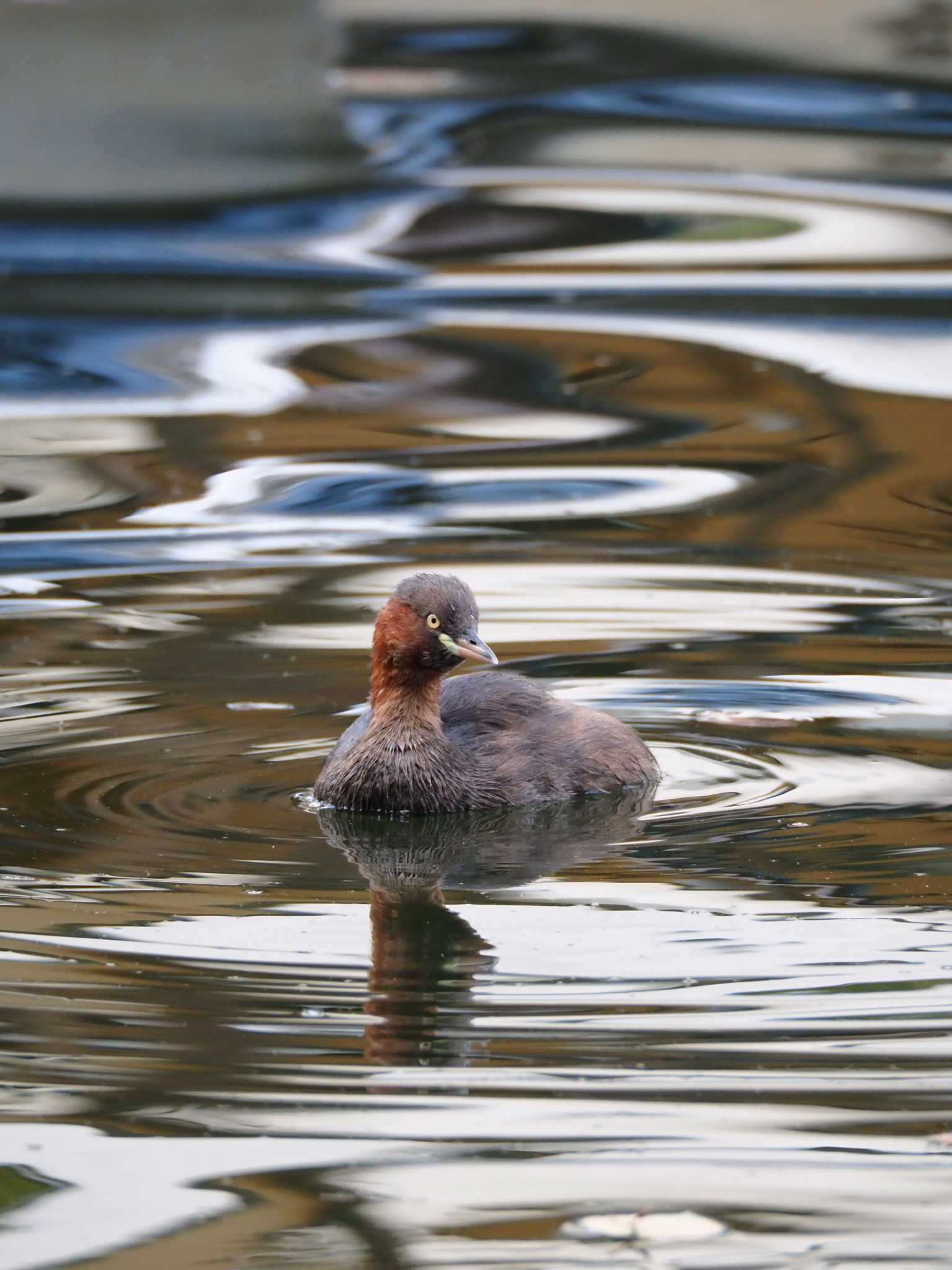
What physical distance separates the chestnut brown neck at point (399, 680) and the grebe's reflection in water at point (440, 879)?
0.30 metres

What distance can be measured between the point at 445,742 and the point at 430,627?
44cm

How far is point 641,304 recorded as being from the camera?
44.6ft

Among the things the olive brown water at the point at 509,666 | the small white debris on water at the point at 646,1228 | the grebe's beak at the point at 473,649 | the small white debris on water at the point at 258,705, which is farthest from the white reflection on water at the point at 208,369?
the small white debris on water at the point at 646,1228

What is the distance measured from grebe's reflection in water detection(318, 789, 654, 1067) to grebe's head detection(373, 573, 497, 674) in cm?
48

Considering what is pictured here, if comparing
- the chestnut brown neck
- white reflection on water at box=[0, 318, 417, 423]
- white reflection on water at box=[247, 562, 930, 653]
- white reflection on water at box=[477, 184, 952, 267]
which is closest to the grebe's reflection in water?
the chestnut brown neck

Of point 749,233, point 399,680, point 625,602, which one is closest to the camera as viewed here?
point 399,680

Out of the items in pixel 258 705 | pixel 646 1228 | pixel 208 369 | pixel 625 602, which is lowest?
pixel 646 1228

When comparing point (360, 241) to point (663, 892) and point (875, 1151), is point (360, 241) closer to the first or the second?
point (663, 892)

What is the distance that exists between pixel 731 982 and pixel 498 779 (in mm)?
1992

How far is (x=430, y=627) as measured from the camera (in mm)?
7262

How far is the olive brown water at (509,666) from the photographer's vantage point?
4.65 m

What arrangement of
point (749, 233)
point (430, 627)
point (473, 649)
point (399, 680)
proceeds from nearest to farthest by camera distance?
point (473, 649), point (430, 627), point (399, 680), point (749, 233)

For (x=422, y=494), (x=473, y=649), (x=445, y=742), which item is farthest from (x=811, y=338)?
(x=473, y=649)

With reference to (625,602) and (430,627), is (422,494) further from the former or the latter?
(430,627)
